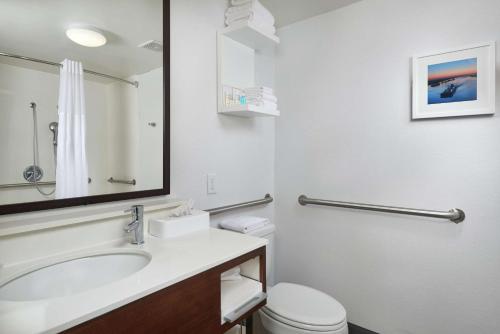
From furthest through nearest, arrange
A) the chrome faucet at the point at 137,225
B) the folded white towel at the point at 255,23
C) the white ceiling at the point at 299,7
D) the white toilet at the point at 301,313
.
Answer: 1. the white ceiling at the point at 299,7
2. the folded white towel at the point at 255,23
3. the white toilet at the point at 301,313
4. the chrome faucet at the point at 137,225

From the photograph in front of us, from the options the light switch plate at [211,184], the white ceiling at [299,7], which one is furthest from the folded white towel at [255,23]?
the light switch plate at [211,184]

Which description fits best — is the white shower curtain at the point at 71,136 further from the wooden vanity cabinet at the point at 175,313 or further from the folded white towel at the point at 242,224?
the folded white towel at the point at 242,224

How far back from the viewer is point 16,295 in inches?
30.4

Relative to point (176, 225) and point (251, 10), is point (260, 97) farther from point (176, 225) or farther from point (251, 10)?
point (176, 225)

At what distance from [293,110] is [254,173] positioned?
1.75 ft

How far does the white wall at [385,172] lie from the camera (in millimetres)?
1355

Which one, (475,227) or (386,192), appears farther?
(386,192)

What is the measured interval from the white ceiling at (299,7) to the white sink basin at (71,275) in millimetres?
1619

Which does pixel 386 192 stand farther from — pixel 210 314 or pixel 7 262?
pixel 7 262

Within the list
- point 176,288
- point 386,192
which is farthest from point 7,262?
point 386,192

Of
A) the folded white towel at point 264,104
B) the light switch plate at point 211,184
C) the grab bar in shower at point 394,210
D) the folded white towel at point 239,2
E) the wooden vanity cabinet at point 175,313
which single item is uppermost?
the folded white towel at point 239,2

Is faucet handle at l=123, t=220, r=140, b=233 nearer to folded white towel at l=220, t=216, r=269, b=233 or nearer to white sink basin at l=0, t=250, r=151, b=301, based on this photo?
white sink basin at l=0, t=250, r=151, b=301

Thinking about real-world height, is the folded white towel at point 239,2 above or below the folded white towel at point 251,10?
above

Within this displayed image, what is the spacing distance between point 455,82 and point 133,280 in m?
1.65
